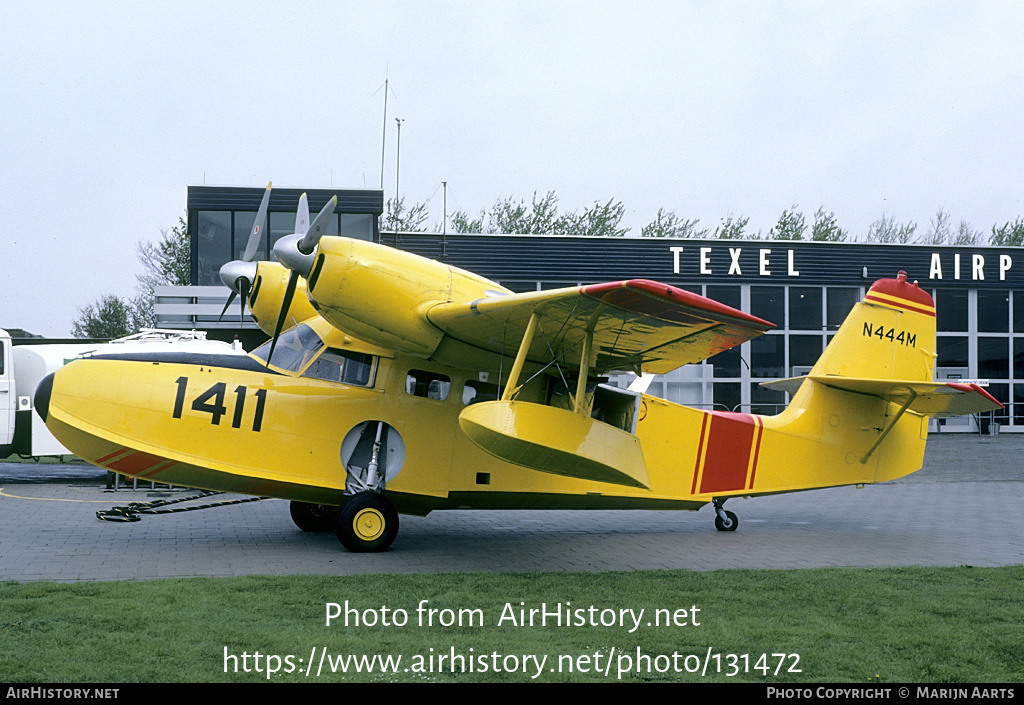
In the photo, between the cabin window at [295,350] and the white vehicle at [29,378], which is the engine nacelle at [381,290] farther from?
the white vehicle at [29,378]

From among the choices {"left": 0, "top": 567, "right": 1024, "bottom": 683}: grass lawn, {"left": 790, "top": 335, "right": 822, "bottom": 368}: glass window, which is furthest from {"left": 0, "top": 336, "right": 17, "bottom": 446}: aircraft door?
{"left": 790, "top": 335, "right": 822, "bottom": 368}: glass window

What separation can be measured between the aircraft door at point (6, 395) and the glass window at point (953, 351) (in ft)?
89.2

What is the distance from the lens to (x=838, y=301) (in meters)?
27.7

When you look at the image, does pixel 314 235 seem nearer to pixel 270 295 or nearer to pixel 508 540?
pixel 270 295

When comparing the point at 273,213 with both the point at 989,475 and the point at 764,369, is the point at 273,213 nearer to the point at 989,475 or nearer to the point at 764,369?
the point at 764,369

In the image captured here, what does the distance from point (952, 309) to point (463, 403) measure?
963 inches

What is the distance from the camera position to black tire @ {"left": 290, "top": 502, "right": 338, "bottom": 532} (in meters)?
10.6

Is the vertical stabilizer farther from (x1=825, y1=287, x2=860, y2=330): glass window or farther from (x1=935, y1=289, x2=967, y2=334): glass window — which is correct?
(x1=935, y1=289, x2=967, y2=334): glass window

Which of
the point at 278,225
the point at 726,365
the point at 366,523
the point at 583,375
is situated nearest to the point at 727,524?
the point at 583,375

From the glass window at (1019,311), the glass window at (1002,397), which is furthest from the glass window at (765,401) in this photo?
the glass window at (1019,311)

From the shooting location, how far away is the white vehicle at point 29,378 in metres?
16.3

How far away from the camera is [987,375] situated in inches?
1110

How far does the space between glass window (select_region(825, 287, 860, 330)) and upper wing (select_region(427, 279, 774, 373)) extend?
20264 mm
